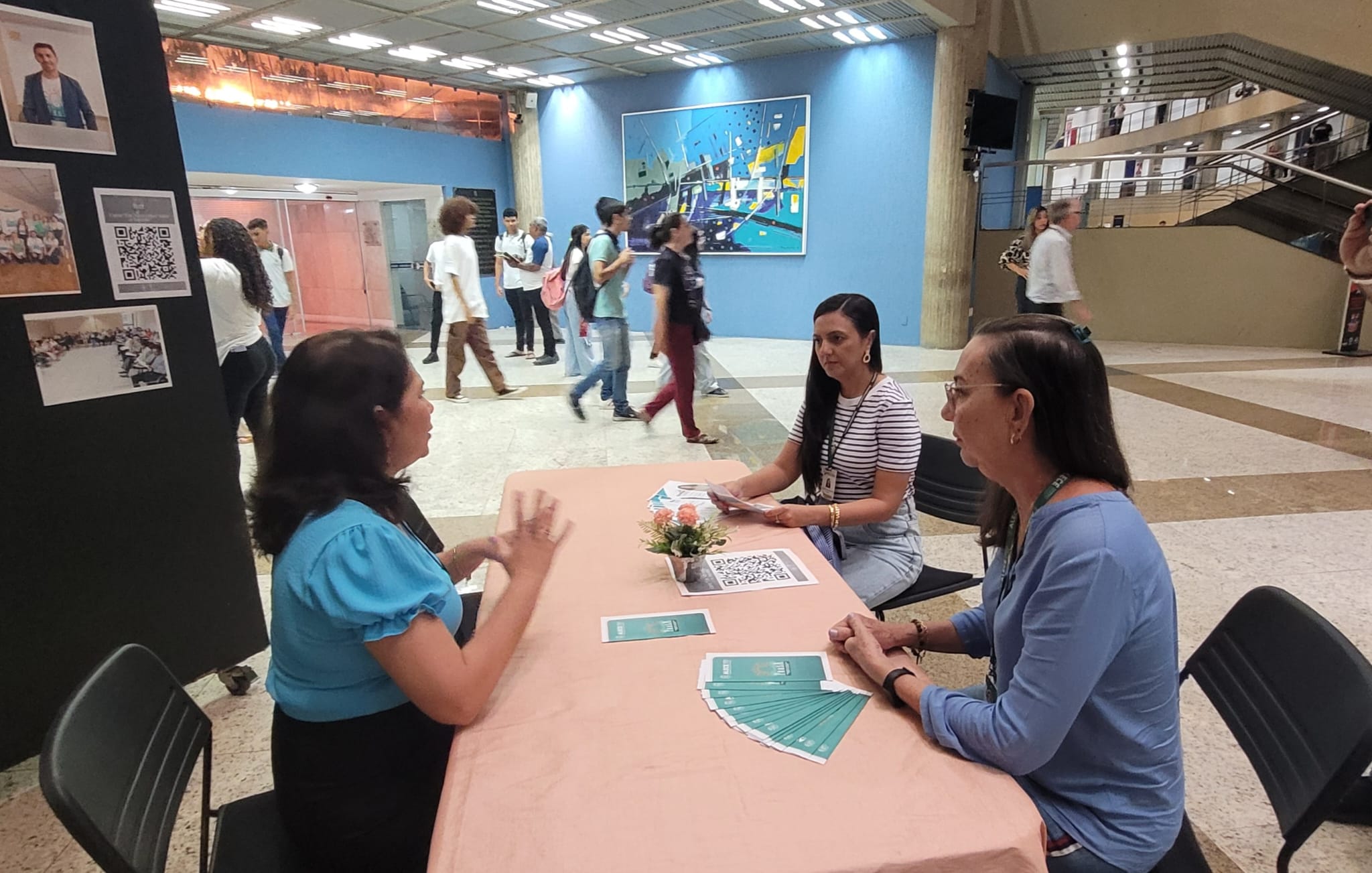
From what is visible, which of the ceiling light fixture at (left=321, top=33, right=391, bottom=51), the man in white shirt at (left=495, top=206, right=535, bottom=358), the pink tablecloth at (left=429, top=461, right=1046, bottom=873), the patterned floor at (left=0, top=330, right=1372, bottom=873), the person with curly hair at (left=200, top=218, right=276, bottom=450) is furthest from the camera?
the man in white shirt at (left=495, top=206, right=535, bottom=358)

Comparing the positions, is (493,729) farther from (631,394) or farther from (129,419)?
(631,394)

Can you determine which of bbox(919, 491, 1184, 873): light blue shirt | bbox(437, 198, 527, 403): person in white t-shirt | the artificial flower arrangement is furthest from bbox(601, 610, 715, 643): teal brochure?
bbox(437, 198, 527, 403): person in white t-shirt

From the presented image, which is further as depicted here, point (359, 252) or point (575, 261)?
point (359, 252)

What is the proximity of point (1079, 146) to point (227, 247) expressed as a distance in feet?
75.6

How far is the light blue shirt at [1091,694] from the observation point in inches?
41.1

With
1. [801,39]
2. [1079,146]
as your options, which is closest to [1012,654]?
[801,39]

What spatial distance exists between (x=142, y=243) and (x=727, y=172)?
28.5 feet

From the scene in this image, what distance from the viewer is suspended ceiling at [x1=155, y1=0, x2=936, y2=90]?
24.5 ft

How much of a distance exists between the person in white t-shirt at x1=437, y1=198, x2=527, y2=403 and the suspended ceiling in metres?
2.64

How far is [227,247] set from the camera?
398cm

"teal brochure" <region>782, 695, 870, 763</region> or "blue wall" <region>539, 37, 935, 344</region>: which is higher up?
"blue wall" <region>539, 37, 935, 344</region>

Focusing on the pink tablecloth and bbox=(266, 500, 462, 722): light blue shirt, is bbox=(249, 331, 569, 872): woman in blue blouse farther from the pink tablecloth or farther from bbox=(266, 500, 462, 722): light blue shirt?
the pink tablecloth

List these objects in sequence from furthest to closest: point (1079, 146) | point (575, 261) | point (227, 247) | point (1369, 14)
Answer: point (1079, 146) < point (1369, 14) < point (575, 261) < point (227, 247)

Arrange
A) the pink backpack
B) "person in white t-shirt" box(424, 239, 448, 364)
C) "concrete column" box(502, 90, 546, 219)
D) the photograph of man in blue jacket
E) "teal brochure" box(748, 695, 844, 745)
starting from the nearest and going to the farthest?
"teal brochure" box(748, 695, 844, 745) < the photograph of man in blue jacket < "person in white t-shirt" box(424, 239, 448, 364) < the pink backpack < "concrete column" box(502, 90, 546, 219)
